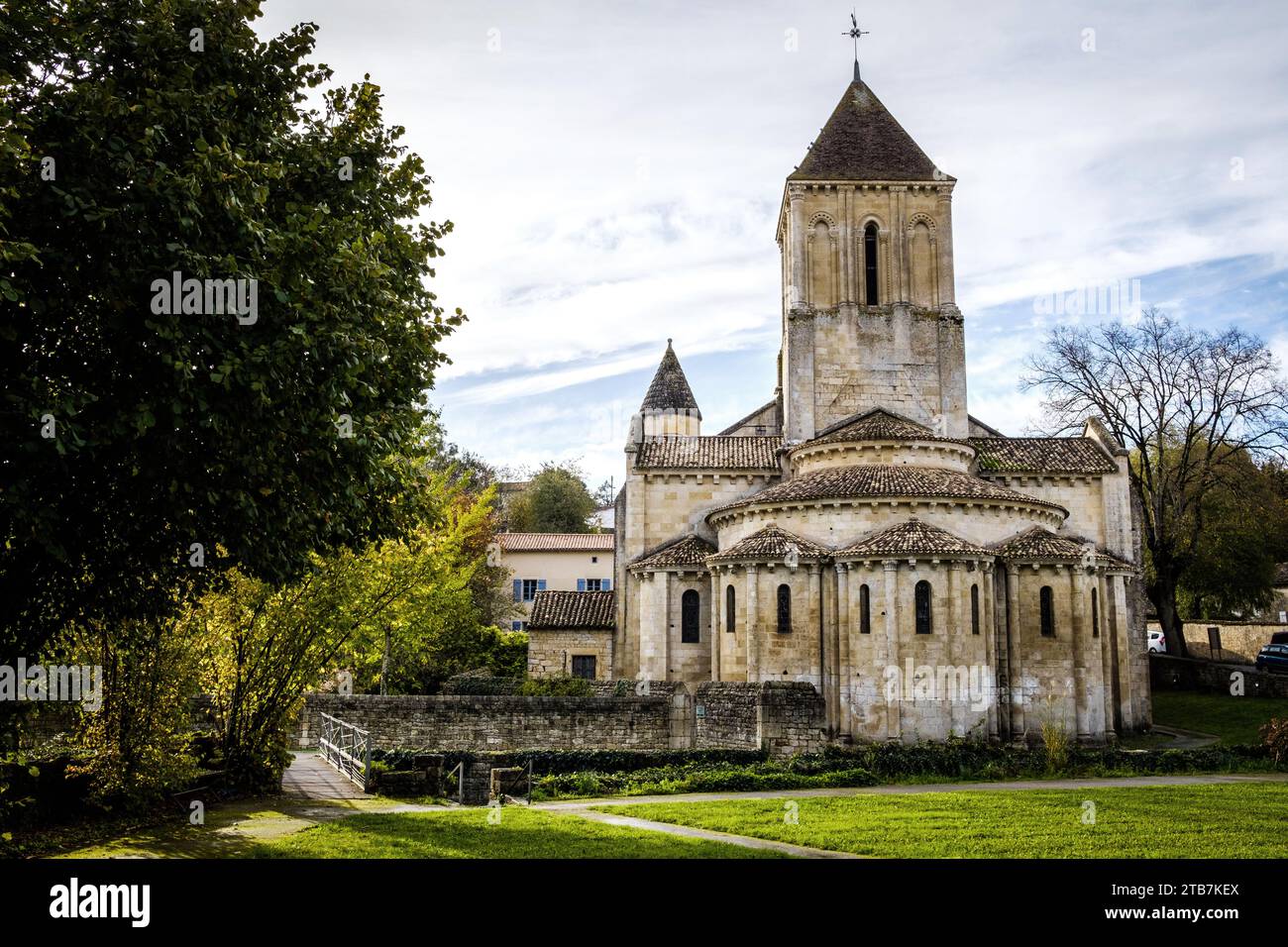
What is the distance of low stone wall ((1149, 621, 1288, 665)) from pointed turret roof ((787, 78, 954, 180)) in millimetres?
26912

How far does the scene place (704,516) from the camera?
36.9 meters

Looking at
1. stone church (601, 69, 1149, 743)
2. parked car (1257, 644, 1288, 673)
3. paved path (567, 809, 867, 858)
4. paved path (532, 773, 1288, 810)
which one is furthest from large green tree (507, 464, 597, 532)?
paved path (567, 809, 867, 858)

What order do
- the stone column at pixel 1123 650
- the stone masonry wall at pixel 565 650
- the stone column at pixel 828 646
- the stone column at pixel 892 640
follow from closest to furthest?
1. the stone column at pixel 892 640
2. the stone column at pixel 828 646
3. the stone column at pixel 1123 650
4. the stone masonry wall at pixel 565 650

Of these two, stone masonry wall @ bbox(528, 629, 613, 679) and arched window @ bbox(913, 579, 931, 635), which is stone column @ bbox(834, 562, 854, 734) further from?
stone masonry wall @ bbox(528, 629, 613, 679)

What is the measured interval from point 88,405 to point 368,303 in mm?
3774

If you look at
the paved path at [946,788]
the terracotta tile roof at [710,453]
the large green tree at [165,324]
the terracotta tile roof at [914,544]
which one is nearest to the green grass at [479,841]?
the paved path at [946,788]

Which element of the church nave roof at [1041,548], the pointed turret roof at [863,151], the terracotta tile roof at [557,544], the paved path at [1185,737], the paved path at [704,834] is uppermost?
the pointed turret roof at [863,151]

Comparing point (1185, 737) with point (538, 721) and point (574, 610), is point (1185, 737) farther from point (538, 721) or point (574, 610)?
point (574, 610)

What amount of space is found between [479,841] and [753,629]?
1651cm

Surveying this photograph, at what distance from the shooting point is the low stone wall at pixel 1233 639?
4703 centimetres

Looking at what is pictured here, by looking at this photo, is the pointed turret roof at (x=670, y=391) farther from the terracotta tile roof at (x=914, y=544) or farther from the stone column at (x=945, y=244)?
the terracotta tile roof at (x=914, y=544)

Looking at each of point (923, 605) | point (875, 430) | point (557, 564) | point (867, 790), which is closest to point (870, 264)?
point (875, 430)

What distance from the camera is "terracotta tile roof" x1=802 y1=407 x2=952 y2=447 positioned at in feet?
105

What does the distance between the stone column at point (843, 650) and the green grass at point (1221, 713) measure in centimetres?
1243
